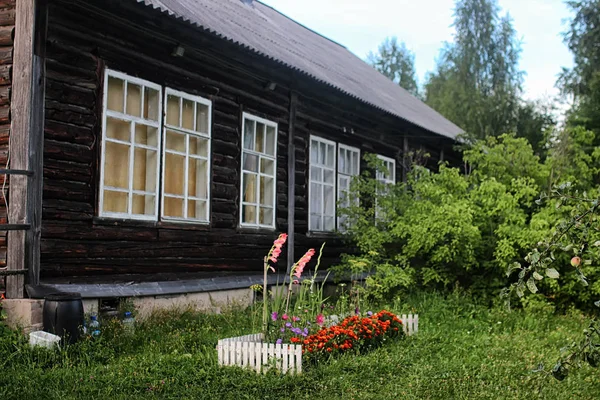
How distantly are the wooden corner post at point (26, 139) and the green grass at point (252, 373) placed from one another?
84cm

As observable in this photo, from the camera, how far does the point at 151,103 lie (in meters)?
Answer: 8.39

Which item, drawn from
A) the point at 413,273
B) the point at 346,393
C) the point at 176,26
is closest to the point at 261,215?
the point at 413,273

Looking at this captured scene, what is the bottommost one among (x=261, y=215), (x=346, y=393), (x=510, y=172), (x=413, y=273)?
(x=346, y=393)

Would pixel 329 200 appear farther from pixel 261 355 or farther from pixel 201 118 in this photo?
pixel 261 355

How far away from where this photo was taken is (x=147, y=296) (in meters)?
8.00

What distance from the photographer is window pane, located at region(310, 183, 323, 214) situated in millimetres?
11849

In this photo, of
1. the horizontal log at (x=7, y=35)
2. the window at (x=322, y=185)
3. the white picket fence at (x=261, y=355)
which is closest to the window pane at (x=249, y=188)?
the window at (x=322, y=185)

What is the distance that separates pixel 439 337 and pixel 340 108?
229 inches

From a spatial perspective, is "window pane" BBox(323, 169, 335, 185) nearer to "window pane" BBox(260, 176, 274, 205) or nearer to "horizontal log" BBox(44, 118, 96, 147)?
"window pane" BBox(260, 176, 274, 205)

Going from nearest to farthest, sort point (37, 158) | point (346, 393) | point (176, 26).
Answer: point (346, 393) → point (37, 158) → point (176, 26)

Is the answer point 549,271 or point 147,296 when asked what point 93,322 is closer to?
point 147,296

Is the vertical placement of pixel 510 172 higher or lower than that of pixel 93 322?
higher

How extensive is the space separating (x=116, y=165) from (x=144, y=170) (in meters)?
A: 0.47

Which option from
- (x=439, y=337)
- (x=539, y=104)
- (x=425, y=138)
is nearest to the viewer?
(x=439, y=337)
